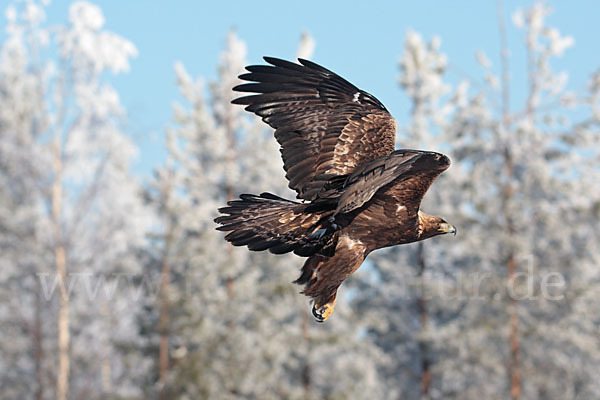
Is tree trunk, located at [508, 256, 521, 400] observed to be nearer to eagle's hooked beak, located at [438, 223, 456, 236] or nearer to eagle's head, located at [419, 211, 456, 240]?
eagle's hooked beak, located at [438, 223, 456, 236]

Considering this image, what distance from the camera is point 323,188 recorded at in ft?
16.5

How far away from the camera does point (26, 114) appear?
1847 cm

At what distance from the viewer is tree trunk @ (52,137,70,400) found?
16.6 meters

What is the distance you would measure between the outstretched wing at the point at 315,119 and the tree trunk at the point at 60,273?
41.0 ft

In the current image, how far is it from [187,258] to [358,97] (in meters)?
10.2

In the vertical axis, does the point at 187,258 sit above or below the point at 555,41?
below

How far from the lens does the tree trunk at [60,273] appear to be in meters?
16.6

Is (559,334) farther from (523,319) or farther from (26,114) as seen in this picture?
(26,114)

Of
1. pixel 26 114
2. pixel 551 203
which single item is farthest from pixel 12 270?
pixel 551 203

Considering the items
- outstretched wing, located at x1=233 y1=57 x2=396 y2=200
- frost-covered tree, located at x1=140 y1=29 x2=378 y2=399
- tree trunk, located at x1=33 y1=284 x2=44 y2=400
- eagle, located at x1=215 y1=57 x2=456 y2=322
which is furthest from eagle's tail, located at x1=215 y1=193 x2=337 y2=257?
tree trunk, located at x1=33 y1=284 x2=44 y2=400

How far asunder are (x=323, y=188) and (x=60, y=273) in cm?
1322

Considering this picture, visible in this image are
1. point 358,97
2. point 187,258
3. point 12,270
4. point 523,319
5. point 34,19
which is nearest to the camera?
point 358,97

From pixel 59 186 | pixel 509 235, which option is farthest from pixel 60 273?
pixel 509 235

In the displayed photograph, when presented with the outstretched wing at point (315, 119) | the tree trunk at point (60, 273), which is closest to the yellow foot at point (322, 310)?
the outstretched wing at point (315, 119)
